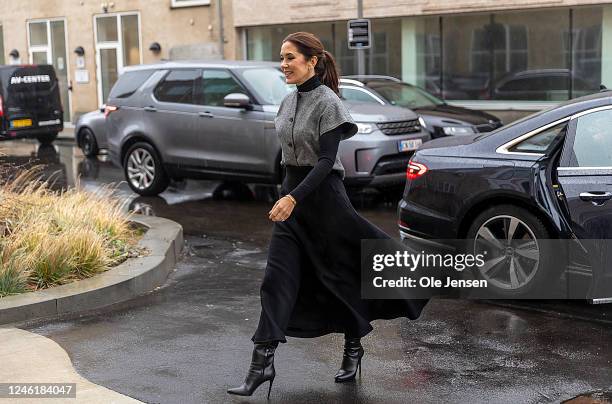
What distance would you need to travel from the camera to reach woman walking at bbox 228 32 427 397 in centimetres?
519

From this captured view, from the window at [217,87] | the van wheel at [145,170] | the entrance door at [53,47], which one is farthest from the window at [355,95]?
the entrance door at [53,47]

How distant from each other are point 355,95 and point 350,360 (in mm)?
10256

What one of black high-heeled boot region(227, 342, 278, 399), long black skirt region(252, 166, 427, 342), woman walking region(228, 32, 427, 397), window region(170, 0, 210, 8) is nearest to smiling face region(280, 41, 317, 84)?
woman walking region(228, 32, 427, 397)

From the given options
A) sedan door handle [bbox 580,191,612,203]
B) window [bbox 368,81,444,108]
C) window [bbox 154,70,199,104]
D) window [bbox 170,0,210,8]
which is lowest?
sedan door handle [bbox 580,191,612,203]

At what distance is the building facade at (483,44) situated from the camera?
65.7ft

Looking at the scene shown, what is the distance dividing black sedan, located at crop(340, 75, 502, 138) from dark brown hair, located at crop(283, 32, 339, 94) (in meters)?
9.09

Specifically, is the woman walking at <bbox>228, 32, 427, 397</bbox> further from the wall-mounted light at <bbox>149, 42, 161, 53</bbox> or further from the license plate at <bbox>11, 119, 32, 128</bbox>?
the wall-mounted light at <bbox>149, 42, 161, 53</bbox>

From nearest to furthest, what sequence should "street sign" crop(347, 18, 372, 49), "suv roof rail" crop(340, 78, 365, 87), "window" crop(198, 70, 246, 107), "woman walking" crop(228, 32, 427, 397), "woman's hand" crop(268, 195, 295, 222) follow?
"woman's hand" crop(268, 195, 295, 222) → "woman walking" crop(228, 32, 427, 397) → "window" crop(198, 70, 246, 107) → "suv roof rail" crop(340, 78, 365, 87) → "street sign" crop(347, 18, 372, 49)

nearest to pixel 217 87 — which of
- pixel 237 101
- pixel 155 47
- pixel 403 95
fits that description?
pixel 237 101

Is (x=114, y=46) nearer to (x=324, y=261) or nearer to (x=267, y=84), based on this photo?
(x=267, y=84)

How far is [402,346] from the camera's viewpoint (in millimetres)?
6148

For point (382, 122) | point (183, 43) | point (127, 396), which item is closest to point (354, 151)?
point (382, 122)

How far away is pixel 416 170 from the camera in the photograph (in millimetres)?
7688

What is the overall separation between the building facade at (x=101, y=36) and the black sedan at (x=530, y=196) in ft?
61.0
